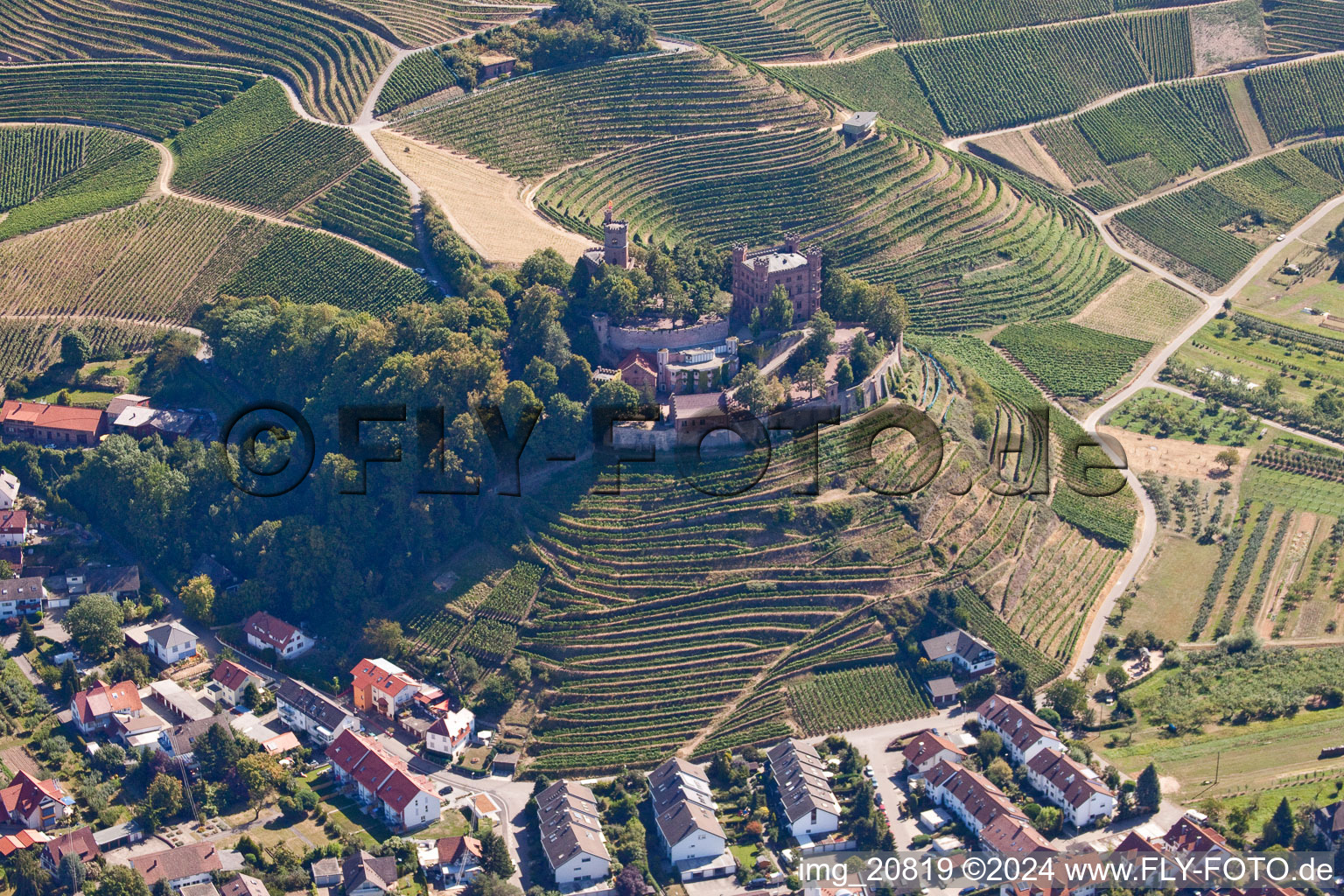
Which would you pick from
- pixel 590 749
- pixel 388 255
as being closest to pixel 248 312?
pixel 388 255

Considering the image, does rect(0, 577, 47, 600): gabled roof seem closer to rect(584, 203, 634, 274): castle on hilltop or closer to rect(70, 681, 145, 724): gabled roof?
rect(70, 681, 145, 724): gabled roof

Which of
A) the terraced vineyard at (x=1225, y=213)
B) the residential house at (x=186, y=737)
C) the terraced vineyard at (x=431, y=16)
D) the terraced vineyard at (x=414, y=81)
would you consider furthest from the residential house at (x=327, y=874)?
the terraced vineyard at (x=1225, y=213)

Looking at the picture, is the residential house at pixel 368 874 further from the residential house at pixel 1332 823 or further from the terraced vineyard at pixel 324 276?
the residential house at pixel 1332 823

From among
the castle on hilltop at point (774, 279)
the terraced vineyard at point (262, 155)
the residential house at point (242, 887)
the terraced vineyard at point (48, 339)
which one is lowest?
the residential house at point (242, 887)

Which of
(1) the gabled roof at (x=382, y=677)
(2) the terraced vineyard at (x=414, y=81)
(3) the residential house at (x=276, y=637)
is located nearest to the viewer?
(1) the gabled roof at (x=382, y=677)

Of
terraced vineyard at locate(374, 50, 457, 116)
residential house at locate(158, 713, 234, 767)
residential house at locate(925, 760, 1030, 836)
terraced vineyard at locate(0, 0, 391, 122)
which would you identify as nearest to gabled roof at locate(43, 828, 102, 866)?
residential house at locate(158, 713, 234, 767)

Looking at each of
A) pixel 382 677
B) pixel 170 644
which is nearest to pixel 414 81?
pixel 170 644

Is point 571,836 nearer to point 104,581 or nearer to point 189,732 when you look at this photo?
point 189,732
